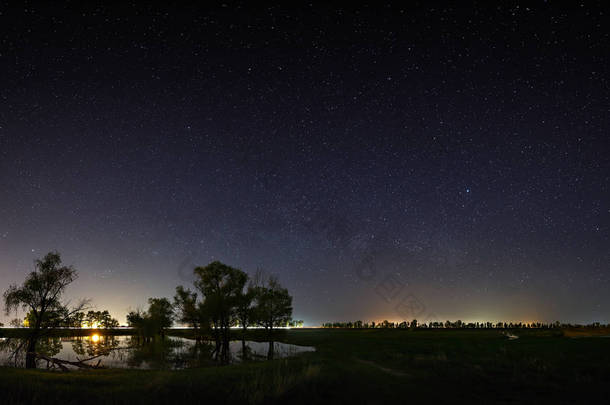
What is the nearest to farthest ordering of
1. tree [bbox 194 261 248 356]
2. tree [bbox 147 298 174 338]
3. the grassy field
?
1. the grassy field
2. tree [bbox 194 261 248 356]
3. tree [bbox 147 298 174 338]

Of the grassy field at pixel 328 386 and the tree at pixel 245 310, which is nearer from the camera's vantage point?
the grassy field at pixel 328 386

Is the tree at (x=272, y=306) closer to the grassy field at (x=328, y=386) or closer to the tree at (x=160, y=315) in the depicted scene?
the tree at (x=160, y=315)

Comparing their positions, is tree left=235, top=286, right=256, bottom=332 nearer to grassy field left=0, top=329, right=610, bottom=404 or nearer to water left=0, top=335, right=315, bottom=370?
water left=0, top=335, right=315, bottom=370

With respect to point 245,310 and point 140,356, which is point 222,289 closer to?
point 245,310

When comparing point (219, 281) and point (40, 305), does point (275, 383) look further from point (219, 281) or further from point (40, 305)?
point (219, 281)

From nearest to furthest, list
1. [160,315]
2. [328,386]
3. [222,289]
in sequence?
1. [328,386]
2. [222,289]
3. [160,315]

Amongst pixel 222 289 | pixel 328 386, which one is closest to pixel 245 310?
pixel 222 289

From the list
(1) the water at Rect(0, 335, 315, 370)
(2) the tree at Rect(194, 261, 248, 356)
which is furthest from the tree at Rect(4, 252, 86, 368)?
(2) the tree at Rect(194, 261, 248, 356)

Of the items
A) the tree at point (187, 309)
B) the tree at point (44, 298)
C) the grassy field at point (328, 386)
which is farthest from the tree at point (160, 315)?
the grassy field at point (328, 386)

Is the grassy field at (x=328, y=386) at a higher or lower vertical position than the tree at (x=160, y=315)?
higher

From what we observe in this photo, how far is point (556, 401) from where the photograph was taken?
16.0m

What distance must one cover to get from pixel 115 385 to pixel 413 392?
14711mm

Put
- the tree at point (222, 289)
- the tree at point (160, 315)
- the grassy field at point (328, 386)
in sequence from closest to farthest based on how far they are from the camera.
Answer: the grassy field at point (328, 386) < the tree at point (222, 289) < the tree at point (160, 315)

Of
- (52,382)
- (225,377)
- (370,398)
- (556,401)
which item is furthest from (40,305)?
(556,401)
